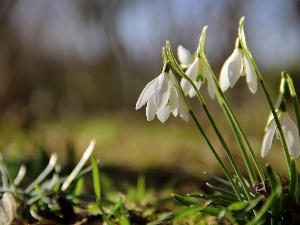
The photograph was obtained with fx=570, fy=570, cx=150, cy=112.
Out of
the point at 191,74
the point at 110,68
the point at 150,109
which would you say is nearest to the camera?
the point at 150,109

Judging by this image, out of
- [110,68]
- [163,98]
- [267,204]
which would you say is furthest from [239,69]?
[110,68]

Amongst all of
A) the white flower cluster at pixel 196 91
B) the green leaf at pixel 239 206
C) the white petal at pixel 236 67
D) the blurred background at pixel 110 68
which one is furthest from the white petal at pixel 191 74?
the blurred background at pixel 110 68

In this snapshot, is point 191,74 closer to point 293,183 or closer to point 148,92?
point 148,92

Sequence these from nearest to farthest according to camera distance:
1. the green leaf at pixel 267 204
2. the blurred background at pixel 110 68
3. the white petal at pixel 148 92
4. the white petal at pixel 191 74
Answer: the green leaf at pixel 267 204 → the white petal at pixel 148 92 → the white petal at pixel 191 74 → the blurred background at pixel 110 68

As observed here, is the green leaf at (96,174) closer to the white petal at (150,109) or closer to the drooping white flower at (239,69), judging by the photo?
the white petal at (150,109)

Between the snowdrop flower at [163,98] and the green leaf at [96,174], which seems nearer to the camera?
the snowdrop flower at [163,98]

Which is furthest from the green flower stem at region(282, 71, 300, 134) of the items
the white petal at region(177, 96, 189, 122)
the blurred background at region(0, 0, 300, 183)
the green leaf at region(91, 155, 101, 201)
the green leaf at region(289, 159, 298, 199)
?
the blurred background at region(0, 0, 300, 183)
